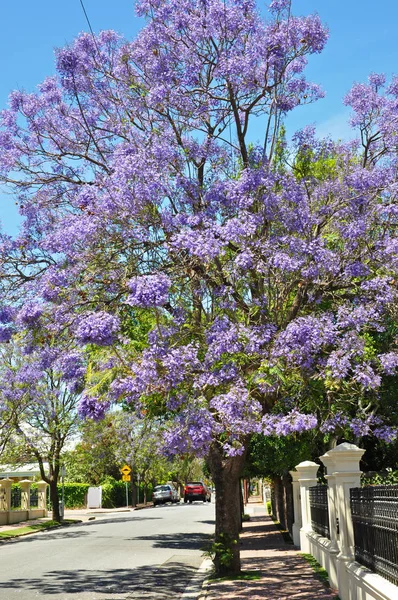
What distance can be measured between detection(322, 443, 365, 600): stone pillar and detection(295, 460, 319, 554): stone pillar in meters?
7.16

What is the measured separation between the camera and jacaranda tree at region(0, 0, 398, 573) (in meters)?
10.7

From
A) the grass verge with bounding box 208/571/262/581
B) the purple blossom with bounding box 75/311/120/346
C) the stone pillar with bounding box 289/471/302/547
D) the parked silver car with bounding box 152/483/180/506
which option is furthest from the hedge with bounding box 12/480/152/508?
the purple blossom with bounding box 75/311/120/346

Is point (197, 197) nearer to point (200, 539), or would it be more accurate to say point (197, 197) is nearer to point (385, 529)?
point (385, 529)

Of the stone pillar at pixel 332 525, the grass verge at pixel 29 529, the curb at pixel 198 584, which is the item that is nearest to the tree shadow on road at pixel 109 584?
the curb at pixel 198 584

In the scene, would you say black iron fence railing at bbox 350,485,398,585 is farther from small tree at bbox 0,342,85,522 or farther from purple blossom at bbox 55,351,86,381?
small tree at bbox 0,342,85,522

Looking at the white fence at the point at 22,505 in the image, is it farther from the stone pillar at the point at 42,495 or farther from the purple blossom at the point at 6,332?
the purple blossom at the point at 6,332

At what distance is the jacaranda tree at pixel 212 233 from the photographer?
10711 mm

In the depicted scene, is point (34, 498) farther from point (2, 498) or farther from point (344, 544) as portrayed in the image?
point (344, 544)

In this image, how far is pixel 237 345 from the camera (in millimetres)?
10633

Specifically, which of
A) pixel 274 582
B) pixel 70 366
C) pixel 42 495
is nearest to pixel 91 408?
pixel 70 366

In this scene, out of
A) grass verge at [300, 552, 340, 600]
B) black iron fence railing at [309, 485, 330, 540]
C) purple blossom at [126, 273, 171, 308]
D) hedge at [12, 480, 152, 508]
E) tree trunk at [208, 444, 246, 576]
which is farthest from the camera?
hedge at [12, 480, 152, 508]

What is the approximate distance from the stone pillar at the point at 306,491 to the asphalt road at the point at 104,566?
8.69 feet

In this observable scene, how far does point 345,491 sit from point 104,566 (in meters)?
7.71

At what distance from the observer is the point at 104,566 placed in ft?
53.4
